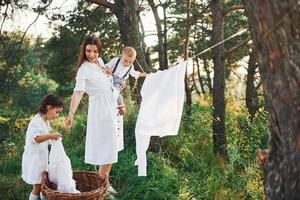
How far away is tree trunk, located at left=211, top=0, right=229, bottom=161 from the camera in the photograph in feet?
23.9

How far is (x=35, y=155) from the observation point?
4.48 meters

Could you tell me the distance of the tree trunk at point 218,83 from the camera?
730 cm

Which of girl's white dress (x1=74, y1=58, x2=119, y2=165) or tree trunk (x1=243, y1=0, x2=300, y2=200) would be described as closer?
tree trunk (x1=243, y1=0, x2=300, y2=200)

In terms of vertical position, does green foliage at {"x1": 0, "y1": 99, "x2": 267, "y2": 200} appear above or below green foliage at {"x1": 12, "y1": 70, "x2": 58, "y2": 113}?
below

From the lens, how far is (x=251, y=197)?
18.5 ft

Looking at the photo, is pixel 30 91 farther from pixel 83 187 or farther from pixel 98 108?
pixel 98 108

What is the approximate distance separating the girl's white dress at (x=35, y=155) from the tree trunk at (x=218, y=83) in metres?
3.39

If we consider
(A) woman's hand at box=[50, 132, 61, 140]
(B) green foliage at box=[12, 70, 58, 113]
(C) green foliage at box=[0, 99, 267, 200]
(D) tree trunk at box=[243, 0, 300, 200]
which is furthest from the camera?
(B) green foliage at box=[12, 70, 58, 113]

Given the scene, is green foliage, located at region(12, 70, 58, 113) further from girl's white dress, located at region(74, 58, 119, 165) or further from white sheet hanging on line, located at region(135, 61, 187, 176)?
white sheet hanging on line, located at region(135, 61, 187, 176)

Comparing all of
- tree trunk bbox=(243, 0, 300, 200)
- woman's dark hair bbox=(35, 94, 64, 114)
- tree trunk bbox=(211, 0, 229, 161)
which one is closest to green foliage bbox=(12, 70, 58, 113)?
tree trunk bbox=(211, 0, 229, 161)

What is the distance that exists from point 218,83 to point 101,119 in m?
3.40

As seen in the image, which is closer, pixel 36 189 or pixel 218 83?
pixel 36 189

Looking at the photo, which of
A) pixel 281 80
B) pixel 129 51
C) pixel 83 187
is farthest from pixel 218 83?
pixel 281 80

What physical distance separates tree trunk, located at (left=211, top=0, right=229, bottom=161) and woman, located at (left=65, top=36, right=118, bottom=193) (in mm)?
2886
